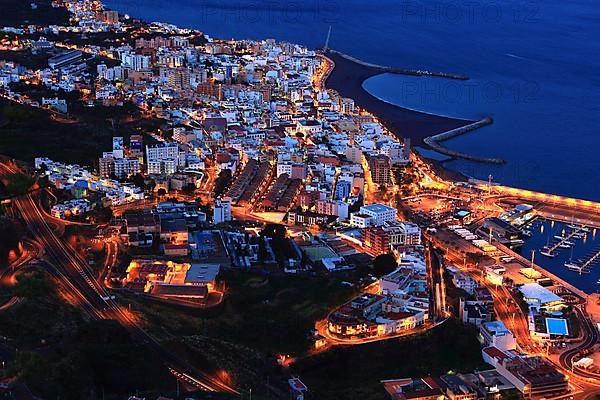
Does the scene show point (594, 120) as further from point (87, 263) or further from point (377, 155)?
point (87, 263)

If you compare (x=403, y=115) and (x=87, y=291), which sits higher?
(x=87, y=291)

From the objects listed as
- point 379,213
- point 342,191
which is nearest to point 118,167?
point 342,191

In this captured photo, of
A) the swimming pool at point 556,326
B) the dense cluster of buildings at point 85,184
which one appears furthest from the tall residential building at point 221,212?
the swimming pool at point 556,326

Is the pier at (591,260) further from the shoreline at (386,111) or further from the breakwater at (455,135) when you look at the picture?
the shoreline at (386,111)

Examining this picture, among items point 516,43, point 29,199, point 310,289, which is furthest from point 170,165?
point 516,43

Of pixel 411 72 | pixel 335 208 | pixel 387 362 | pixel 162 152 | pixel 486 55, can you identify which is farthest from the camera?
pixel 486 55

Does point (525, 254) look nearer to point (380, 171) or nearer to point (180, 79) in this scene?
point (380, 171)

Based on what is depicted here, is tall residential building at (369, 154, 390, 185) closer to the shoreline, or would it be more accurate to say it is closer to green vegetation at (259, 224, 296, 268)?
the shoreline
